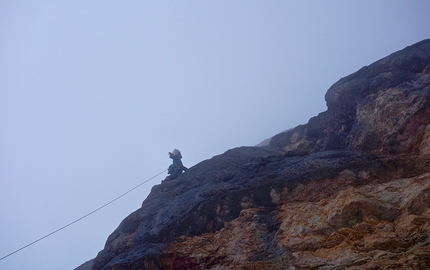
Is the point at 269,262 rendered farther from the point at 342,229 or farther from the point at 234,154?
the point at 234,154

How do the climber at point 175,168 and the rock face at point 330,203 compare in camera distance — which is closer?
the rock face at point 330,203

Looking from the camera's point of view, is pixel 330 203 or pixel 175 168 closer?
pixel 330 203

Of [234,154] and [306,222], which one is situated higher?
[234,154]

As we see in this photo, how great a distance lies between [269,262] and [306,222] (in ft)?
5.03

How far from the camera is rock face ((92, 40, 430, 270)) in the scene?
22.5ft

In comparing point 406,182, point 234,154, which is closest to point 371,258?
point 406,182

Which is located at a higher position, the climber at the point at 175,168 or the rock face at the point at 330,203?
the climber at the point at 175,168

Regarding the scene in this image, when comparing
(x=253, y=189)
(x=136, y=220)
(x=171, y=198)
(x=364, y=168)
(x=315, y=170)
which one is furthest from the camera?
(x=171, y=198)

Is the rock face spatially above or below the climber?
below

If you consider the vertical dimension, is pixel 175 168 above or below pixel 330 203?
above

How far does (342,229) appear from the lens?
7.41m

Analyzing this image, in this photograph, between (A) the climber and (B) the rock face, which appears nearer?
(B) the rock face

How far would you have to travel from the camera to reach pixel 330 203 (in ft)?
27.3

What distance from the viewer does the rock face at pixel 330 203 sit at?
6845 millimetres
